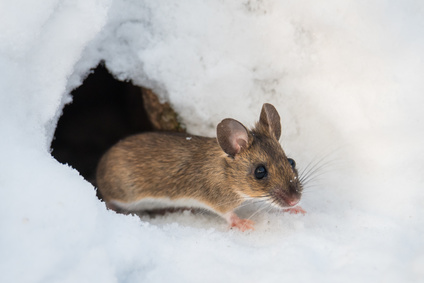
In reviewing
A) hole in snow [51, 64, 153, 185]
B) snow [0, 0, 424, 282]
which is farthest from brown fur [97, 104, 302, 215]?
hole in snow [51, 64, 153, 185]

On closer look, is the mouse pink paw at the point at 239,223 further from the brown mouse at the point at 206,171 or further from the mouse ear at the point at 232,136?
the mouse ear at the point at 232,136

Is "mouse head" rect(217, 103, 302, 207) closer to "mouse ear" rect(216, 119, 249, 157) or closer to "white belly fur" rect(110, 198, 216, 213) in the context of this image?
"mouse ear" rect(216, 119, 249, 157)

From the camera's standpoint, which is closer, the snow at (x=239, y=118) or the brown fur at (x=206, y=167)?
the snow at (x=239, y=118)

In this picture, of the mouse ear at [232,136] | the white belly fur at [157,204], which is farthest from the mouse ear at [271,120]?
the white belly fur at [157,204]

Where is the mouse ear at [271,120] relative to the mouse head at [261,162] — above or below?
above

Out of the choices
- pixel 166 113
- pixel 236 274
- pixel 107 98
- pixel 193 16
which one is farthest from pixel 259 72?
pixel 107 98

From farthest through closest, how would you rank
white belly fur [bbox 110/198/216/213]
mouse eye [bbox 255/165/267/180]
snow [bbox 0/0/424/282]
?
1. white belly fur [bbox 110/198/216/213]
2. mouse eye [bbox 255/165/267/180]
3. snow [bbox 0/0/424/282]

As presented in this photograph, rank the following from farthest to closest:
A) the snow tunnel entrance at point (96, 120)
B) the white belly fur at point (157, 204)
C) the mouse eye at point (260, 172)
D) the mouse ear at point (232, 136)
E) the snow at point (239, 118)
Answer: the snow tunnel entrance at point (96, 120), the white belly fur at point (157, 204), the mouse eye at point (260, 172), the mouse ear at point (232, 136), the snow at point (239, 118)

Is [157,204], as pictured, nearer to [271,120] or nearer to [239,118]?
[239,118]
